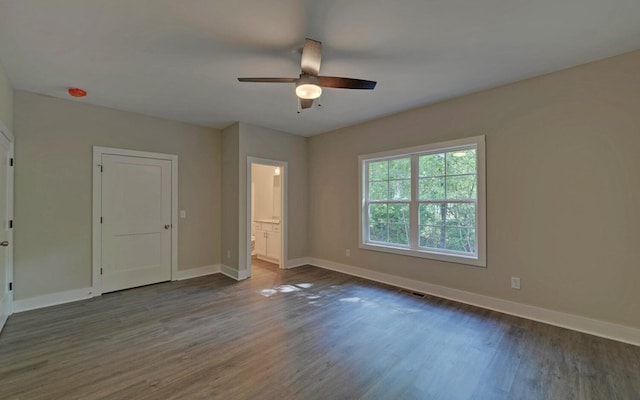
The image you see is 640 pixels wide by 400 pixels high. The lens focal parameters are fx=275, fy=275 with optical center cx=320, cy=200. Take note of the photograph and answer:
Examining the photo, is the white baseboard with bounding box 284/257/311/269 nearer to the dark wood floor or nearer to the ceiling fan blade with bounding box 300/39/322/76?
the dark wood floor

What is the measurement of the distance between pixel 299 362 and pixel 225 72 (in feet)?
9.72

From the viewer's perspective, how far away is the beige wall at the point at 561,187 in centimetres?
266

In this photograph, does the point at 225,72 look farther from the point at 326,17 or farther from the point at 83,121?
the point at 83,121

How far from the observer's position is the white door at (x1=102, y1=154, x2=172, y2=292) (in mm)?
4055

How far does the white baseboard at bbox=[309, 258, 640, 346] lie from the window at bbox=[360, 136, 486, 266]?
0.44 metres

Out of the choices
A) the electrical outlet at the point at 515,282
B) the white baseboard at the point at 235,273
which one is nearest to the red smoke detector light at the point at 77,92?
the white baseboard at the point at 235,273

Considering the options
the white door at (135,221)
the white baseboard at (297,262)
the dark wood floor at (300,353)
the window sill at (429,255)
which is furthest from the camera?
the white baseboard at (297,262)

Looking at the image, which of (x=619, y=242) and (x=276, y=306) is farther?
(x=276, y=306)

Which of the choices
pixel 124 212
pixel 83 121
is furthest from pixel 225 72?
pixel 124 212

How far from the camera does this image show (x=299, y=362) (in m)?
2.30

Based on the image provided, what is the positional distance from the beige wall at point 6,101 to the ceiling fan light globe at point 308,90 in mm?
3096

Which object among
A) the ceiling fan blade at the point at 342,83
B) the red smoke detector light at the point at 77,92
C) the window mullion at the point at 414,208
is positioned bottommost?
the window mullion at the point at 414,208

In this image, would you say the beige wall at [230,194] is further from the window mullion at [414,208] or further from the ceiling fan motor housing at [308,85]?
the window mullion at [414,208]

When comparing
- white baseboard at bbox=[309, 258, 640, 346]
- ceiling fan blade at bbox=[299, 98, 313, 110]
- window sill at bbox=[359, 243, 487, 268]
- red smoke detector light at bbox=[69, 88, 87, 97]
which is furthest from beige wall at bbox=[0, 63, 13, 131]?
white baseboard at bbox=[309, 258, 640, 346]
